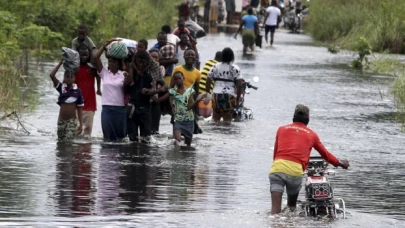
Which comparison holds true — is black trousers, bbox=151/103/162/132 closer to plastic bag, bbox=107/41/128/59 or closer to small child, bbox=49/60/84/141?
plastic bag, bbox=107/41/128/59

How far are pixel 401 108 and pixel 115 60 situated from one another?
341 inches

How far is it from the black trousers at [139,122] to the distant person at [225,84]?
331cm

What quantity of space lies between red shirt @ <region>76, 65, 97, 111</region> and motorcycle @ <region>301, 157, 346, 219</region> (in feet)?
19.8

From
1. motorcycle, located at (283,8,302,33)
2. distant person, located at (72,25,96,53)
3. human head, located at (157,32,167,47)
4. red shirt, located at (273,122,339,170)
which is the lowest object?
motorcycle, located at (283,8,302,33)

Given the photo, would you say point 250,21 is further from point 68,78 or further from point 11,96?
point 68,78

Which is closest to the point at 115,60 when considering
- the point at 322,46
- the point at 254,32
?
the point at 254,32

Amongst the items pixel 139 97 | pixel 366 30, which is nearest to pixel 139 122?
pixel 139 97

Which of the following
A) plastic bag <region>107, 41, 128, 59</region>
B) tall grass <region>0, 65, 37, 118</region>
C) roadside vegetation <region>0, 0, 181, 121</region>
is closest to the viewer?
plastic bag <region>107, 41, 128, 59</region>

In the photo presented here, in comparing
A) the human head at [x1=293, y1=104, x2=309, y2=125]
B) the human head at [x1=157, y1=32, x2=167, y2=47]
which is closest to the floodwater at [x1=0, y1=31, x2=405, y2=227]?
the human head at [x1=293, y1=104, x2=309, y2=125]

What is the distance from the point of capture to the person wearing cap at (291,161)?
37.8ft

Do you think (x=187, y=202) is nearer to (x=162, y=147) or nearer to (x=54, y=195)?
(x=54, y=195)

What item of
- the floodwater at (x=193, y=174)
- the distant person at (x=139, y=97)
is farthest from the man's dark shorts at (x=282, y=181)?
the distant person at (x=139, y=97)

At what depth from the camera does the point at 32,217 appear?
36.2ft

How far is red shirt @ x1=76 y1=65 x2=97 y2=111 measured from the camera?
17.0 metres
